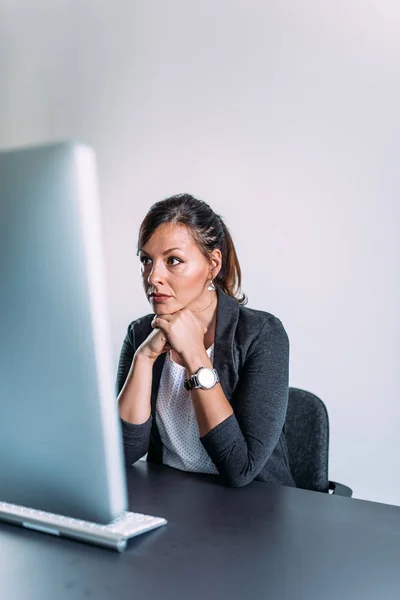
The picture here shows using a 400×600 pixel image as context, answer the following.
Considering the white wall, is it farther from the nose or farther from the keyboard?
the keyboard

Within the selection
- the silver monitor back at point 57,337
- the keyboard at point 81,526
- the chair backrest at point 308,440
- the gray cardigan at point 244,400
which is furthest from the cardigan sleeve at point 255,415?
the silver monitor back at point 57,337

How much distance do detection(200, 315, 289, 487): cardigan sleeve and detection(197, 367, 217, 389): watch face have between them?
78 mm

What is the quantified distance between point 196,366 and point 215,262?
0.40 m

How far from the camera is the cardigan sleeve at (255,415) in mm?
1284

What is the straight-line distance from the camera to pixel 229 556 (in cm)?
88

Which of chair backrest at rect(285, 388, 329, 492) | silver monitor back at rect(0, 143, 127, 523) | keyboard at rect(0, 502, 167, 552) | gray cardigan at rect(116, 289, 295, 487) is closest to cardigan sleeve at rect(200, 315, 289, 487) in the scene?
gray cardigan at rect(116, 289, 295, 487)

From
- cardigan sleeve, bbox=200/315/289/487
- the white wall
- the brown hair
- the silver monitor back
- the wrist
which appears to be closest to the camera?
the silver monitor back

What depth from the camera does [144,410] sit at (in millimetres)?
1501

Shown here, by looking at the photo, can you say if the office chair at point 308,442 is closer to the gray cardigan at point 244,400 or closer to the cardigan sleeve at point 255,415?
the gray cardigan at point 244,400

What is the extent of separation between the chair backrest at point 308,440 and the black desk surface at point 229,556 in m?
0.54

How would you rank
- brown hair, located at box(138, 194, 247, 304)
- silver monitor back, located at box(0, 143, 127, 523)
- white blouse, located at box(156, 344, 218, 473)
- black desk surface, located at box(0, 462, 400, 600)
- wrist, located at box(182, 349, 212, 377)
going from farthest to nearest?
brown hair, located at box(138, 194, 247, 304), white blouse, located at box(156, 344, 218, 473), wrist, located at box(182, 349, 212, 377), black desk surface, located at box(0, 462, 400, 600), silver monitor back, located at box(0, 143, 127, 523)

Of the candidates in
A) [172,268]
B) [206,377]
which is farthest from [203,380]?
[172,268]

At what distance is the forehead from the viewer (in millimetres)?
1620

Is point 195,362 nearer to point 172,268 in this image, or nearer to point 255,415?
point 255,415
